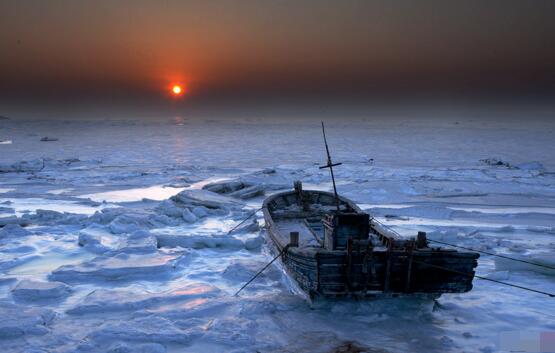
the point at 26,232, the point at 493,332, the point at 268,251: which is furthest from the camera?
the point at 26,232

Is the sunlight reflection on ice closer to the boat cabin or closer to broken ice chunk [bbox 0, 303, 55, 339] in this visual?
broken ice chunk [bbox 0, 303, 55, 339]

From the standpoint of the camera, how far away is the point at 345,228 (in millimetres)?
7266

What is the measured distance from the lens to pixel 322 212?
12.4 metres

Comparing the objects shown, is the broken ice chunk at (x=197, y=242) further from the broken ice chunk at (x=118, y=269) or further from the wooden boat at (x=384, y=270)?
the wooden boat at (x=384, y=270)

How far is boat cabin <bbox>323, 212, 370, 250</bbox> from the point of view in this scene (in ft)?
23.7

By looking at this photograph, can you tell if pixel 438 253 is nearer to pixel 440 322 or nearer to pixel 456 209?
pixel 440 322

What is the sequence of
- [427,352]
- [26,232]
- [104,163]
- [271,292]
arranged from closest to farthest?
1. [427,352]
2. [271,292]
3. [26,232]
4. [104,163]

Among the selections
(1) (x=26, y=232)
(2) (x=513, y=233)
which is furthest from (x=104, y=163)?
(2) (x=513, y=233)

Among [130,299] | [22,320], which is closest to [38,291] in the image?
[22,320]

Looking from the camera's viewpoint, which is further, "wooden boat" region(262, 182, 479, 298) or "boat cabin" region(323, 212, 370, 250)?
"boat cabin" region(323, 212, 370, 250)

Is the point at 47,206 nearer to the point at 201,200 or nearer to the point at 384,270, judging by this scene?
the point at 201,200

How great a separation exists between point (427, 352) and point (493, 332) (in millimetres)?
1210

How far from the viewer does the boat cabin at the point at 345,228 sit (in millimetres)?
7227

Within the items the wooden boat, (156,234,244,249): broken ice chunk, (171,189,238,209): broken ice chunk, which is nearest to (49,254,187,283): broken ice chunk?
(156,234,244,249): broken ice chunk
